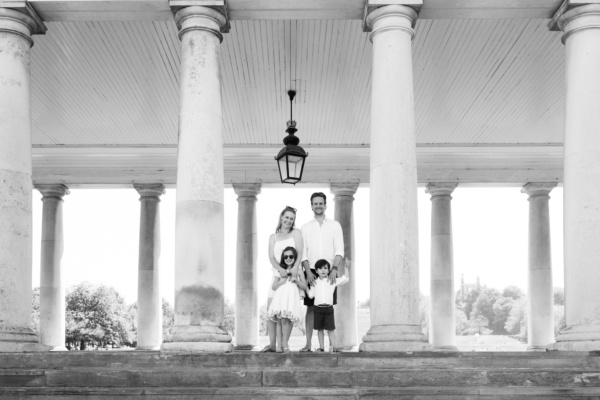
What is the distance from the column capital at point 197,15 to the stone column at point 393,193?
7233 mm

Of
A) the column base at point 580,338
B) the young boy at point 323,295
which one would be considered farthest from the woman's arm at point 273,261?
the column base at point 580,338

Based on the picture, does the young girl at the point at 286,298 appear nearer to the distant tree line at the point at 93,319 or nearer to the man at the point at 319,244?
the man at the point at 319,244

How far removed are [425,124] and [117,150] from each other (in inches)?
1036

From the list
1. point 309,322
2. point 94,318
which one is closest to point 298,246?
point 309,322

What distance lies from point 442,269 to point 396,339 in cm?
3590

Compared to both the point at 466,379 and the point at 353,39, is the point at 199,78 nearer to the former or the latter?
the point at 353,39

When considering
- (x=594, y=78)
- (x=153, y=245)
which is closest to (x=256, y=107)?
(x=153, y=245)

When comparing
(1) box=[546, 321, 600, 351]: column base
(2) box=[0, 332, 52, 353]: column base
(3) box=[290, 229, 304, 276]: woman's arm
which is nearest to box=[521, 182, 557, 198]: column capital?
(1) box=[546, 321, 600, 351]: column base

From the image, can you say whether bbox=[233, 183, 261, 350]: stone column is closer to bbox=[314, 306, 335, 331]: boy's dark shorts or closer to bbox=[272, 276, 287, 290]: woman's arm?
bbox=[314, 306, 335, 331]: boy's dark shorts

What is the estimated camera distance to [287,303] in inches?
1372

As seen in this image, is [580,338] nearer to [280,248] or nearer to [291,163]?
[280,248]

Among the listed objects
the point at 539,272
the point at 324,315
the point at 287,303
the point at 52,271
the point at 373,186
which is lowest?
the point at 324,315

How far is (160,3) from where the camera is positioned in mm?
37281

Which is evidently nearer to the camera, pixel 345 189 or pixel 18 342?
pixel 18 342
